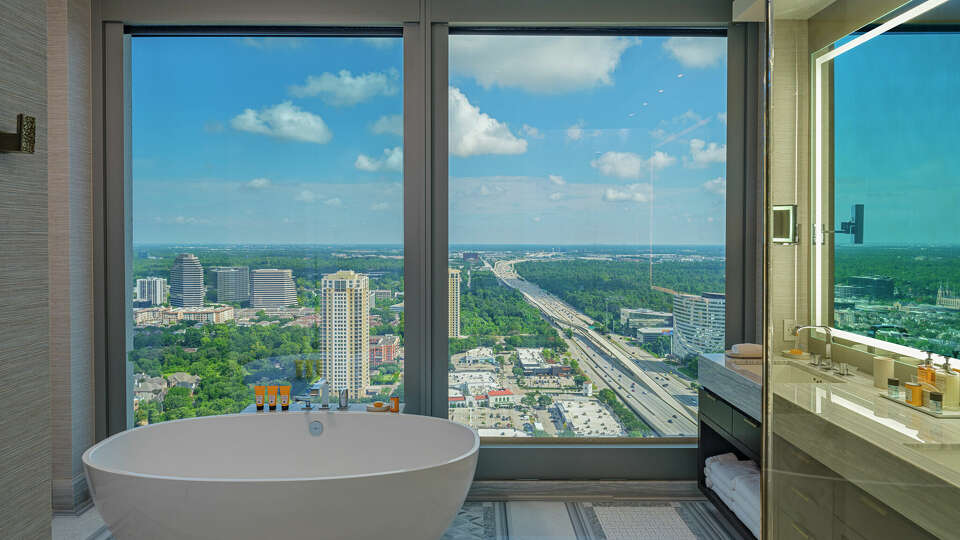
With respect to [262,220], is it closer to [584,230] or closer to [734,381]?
[584,230]

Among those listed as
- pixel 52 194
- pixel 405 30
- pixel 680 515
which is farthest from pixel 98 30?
pixel 680 515

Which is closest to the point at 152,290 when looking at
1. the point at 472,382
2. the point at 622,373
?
the point at 472,382

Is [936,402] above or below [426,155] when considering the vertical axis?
below

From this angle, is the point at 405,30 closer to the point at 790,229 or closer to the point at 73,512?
the point at 790,229

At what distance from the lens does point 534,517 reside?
Answer: 2.62 metres

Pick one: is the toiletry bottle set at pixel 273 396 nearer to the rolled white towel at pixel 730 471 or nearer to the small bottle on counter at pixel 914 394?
the rolled white towel at pixel 730 471

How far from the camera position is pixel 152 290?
2.97 meters

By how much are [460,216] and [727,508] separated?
76.5 inches

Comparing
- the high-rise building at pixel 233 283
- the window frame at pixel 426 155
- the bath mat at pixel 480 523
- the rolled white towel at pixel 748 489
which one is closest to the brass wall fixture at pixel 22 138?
the window frame at pixel 426 155

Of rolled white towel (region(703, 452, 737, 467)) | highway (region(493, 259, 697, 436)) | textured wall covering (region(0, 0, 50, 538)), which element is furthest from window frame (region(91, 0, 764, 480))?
textured wall covering (region(0, 0, 50, 538))

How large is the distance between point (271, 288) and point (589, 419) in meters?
1.95

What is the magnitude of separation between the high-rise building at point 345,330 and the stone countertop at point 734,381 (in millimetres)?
1824

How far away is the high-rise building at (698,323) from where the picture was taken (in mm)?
2977

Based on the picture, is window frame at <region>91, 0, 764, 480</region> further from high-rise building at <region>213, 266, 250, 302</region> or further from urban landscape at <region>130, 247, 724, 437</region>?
high-rise building at <region>213, 266, 250, 302</region>
